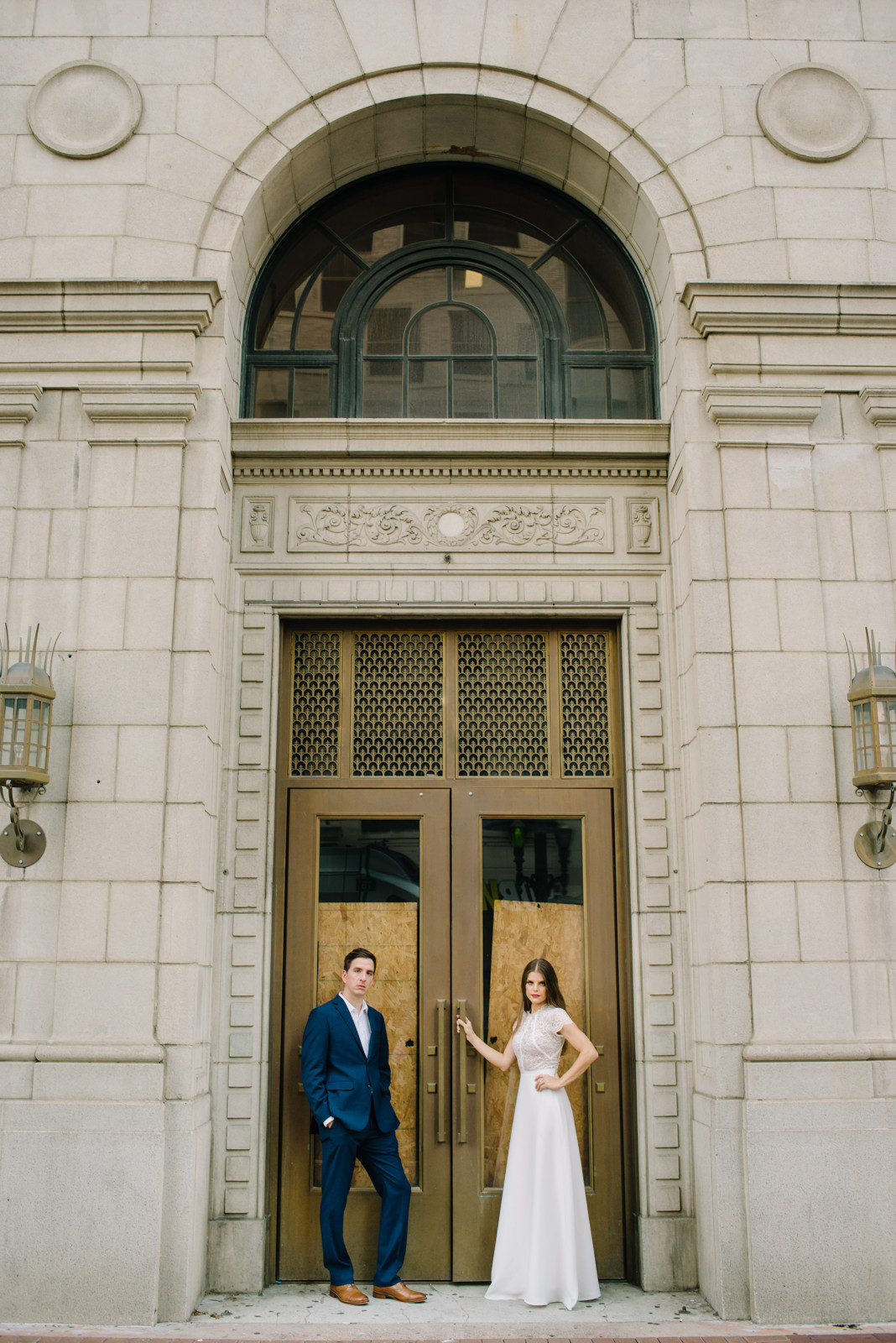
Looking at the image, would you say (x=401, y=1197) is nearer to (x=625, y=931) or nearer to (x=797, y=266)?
(x=625, y=931)

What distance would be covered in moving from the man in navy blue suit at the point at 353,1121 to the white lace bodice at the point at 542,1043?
91cm

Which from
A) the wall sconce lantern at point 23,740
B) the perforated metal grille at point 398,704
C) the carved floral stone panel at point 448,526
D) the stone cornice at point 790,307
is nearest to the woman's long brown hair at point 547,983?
the perforated metal grille at point 398,704

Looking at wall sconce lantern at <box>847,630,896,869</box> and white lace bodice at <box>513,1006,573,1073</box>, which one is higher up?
wall sconce lantern at <box>847,630,896,869</box>

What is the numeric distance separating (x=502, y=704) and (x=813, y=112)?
189 inches

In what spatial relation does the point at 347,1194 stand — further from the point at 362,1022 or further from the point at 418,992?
the point at 418,992

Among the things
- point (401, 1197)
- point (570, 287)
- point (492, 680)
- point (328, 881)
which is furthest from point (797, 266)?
point (401, 1197)

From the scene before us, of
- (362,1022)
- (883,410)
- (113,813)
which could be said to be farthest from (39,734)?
(883,410)

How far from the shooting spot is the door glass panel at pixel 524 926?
24.0 ft

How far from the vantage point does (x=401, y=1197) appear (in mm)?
6797

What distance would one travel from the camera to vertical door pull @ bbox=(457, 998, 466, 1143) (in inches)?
283

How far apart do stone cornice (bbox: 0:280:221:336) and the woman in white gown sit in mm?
5041

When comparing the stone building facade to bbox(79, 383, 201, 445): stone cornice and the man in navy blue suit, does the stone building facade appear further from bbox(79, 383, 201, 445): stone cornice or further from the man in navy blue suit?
the man in navy blue suit

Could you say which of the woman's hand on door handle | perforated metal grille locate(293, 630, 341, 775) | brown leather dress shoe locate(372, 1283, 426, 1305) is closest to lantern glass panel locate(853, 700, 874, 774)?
the woman's hand on door handle

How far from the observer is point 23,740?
21.2 ft
